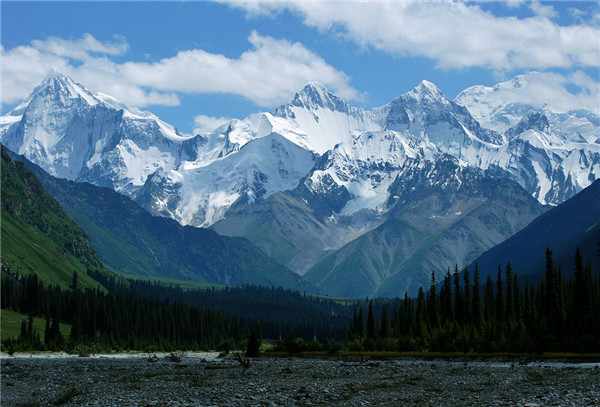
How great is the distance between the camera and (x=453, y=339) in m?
152

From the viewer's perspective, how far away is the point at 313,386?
7956cm

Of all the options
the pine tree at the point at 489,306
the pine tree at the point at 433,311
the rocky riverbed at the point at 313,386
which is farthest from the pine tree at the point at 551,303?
the pine tree at the point at 433,311

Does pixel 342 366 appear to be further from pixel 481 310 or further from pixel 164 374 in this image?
pixel 481 310

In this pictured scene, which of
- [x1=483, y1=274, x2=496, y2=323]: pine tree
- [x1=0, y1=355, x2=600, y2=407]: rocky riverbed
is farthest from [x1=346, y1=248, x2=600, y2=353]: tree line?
[x1=0, y1=355, x2=600, y2=407]: rocky riverbed

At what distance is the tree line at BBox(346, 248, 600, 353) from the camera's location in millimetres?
133375

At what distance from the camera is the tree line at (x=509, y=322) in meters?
133

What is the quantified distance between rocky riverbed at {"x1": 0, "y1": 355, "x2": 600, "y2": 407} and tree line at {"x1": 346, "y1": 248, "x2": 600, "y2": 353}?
2209cm

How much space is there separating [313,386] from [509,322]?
90482 mm

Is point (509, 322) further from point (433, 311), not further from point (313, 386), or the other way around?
point (313, 386)

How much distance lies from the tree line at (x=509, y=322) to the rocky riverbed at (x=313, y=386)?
72.5ft

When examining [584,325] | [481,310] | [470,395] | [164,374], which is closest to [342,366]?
[164,374]

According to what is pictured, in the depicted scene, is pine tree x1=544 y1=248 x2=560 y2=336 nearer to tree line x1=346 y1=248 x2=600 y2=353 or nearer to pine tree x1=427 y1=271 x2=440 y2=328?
tree line x1=346 y1=248 x2=600 y2=353

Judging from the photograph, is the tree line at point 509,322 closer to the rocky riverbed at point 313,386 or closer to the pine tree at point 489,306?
the pine tree at point 489,306

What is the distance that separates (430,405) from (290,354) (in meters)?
119
